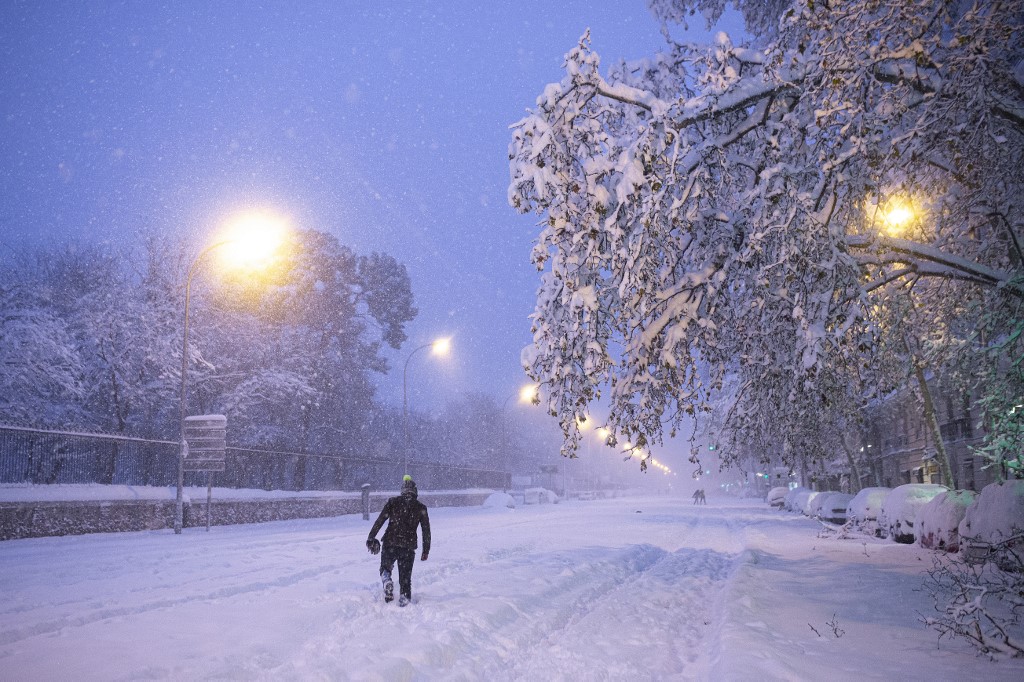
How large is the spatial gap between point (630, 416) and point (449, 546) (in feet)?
30.8

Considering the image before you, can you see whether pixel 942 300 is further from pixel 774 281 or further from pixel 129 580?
pixel 129 580

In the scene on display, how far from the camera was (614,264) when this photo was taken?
6.23 m

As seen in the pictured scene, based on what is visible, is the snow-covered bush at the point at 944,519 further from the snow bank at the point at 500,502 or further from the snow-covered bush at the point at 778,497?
the snow-covered bush at the point at 778,497

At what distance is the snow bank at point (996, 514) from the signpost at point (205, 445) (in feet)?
64.9

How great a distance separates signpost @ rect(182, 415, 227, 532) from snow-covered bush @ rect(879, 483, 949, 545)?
64.7 ft

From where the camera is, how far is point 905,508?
53.2 feet

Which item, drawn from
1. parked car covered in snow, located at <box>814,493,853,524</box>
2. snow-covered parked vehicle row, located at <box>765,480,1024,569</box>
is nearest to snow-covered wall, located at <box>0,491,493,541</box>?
snow-covered parked vehicle row, located at <box>765,480,1024,569</box>

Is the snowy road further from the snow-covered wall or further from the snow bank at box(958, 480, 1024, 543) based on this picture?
the snow-covered wall

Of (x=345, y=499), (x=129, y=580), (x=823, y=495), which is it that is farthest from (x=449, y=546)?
(x=823, y=495)

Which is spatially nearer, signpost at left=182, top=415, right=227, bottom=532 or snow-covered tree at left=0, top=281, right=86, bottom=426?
A: signpost at left=182, top=415, right=227, bottom=532

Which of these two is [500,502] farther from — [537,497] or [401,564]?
[401,564]

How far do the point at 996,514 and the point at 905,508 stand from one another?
21.1 feet

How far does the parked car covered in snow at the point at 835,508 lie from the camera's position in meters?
24.6

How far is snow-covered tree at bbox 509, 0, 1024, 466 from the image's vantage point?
5742 millimetres
